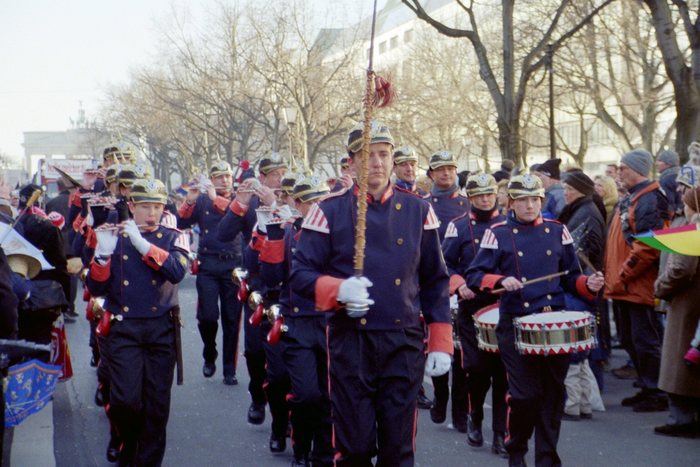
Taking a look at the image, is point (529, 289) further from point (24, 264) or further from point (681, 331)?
point (24, 264)

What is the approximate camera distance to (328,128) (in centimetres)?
3900

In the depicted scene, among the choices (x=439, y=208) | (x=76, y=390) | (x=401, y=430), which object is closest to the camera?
(x=401, y=430)

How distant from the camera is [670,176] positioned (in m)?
12.2

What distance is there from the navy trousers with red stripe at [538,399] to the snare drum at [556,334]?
0.18m

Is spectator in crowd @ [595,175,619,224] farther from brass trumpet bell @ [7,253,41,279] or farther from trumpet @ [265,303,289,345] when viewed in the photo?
brass trumpet bell @ [7,253,41,279]

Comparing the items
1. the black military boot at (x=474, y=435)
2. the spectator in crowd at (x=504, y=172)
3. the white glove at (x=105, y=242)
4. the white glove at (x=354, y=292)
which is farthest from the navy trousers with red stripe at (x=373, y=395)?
the spectator in crowd at (x=504, y=172)

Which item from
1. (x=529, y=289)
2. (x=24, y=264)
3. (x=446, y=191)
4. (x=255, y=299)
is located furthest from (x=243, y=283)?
(x=529, y=289)

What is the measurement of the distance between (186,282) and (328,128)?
1596 centimetres

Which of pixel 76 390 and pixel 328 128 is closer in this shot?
pixel 76 390

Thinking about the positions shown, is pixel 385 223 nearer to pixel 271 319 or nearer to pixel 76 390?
pixel 271 319

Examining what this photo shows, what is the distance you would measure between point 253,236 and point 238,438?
1761mm

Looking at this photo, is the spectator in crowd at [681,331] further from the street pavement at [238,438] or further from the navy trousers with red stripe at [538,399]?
the navy trousers with red stripe at [538,399]

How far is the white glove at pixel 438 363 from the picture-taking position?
19.4 feet

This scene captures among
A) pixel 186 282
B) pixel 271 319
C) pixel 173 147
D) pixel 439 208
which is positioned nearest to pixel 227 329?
pixel 439 208
